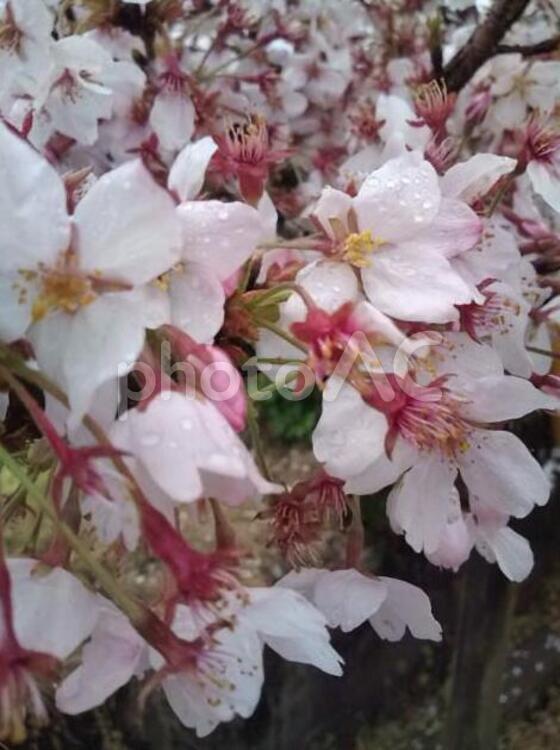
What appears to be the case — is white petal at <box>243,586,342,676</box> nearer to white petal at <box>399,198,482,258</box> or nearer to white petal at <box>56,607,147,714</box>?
white petal at <box>56,607,147,714</box>

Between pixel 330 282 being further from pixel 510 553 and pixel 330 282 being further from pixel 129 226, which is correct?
pixel 510 553

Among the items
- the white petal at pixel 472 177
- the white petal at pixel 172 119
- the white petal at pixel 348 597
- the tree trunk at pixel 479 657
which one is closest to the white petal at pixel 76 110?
the white petal at pixel 172 119

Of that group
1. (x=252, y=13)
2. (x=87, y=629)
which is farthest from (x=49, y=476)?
(x=252, y=13)

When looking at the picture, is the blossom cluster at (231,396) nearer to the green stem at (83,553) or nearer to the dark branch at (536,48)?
the green stem at (83,553)

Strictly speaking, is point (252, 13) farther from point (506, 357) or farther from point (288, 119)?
point (506, 357)

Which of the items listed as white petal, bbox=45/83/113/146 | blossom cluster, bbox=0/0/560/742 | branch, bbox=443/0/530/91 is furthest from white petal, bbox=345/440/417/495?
branch, bbox=443/0/530/91

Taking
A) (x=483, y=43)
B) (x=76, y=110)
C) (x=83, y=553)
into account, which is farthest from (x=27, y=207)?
(x=483, y=43)
